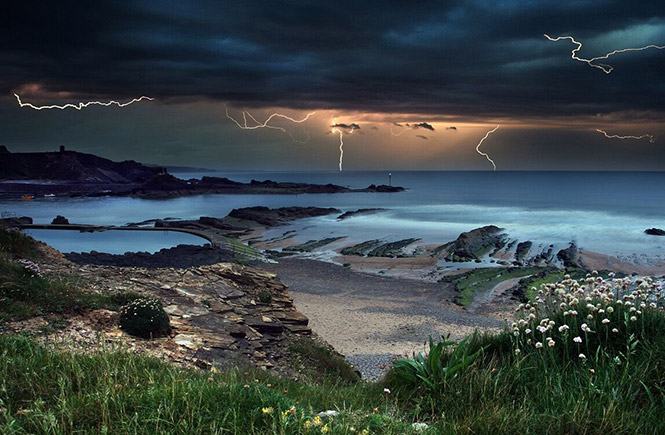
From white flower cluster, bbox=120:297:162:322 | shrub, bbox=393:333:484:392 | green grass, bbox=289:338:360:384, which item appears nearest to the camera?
shrub, bbox=393:333:484:392

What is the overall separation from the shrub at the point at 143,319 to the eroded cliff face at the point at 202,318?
0.22 metres

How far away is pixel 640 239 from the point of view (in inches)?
2185

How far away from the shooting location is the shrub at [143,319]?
32.7ft

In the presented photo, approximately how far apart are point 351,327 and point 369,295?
25.2 ft

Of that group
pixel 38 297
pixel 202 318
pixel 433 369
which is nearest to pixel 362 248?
pixel 202 318

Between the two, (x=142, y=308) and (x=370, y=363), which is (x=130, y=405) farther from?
(x=370, y=363)

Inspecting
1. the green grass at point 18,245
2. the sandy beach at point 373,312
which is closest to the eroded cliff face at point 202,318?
the green grass at point 18,245

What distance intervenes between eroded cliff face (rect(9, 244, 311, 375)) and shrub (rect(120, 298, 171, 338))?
22cm

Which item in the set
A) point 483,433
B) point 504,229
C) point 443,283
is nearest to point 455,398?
point 483,433

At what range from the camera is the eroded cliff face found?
9.41 m

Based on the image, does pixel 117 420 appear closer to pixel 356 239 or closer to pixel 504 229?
pixel 356 239

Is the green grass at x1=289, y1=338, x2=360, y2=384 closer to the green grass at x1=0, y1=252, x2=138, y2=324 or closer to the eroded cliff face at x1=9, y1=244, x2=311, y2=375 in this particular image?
the eroded cliff face at x1=9, y1=244, x2=311, y2=375

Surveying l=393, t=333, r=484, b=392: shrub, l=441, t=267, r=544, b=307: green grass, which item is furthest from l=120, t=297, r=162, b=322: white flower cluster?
l=441, t=267, r=544, b=307: green grass

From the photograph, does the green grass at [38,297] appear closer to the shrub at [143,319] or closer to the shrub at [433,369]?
the shrub at [143,319]
